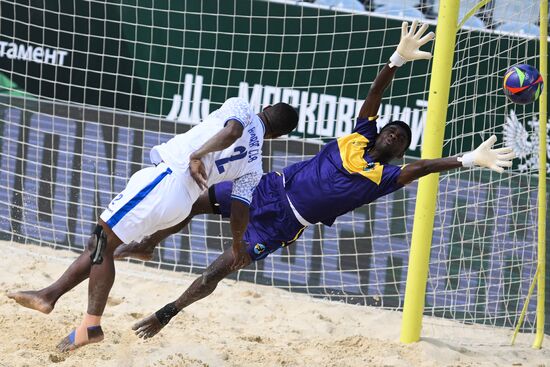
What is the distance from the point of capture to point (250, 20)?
8.54 m

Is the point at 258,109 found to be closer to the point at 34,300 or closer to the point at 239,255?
the point at 239,255

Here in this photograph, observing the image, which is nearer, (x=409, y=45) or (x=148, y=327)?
(x=148, y=327)

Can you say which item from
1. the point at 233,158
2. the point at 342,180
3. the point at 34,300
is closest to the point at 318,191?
the point at 342,180

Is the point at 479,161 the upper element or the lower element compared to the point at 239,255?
upper

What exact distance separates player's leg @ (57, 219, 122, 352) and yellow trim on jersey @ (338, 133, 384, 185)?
1671 mm

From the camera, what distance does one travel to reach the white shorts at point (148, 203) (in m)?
5.50

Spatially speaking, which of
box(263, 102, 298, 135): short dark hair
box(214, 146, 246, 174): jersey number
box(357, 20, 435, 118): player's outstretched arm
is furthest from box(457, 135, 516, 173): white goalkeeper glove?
box(214, 146, 246, 174): jersey number

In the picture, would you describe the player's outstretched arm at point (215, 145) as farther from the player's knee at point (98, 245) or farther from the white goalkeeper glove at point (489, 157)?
the white goalkeeper glove at point (489, 157)

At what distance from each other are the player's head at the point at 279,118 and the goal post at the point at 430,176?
1513 mm

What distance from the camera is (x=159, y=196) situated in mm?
5508

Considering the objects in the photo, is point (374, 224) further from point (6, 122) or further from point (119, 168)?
point (6, 122)

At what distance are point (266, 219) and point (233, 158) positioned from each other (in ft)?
3.02

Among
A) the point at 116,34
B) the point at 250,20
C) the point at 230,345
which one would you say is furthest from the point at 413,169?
the point at 116,34

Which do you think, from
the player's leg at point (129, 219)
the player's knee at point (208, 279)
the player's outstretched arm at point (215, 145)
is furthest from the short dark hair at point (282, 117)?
the player's knee at point (208, 279)
